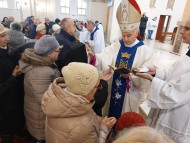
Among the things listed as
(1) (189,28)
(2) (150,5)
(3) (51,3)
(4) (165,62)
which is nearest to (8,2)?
(3) (51,3)

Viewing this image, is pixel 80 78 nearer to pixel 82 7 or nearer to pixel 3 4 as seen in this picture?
pixel 82 7

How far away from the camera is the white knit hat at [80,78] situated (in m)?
1.15

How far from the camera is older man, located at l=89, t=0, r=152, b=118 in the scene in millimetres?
2266

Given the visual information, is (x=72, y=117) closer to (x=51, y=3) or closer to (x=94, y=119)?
(x=94, y=119)

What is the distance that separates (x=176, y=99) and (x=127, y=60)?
41.7 inches

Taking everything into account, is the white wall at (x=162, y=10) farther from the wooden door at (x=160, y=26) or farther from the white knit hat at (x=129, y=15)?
the white knit hat at (x=129, y=15)

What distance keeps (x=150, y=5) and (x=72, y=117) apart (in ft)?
51.2

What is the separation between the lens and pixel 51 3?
1834 cm

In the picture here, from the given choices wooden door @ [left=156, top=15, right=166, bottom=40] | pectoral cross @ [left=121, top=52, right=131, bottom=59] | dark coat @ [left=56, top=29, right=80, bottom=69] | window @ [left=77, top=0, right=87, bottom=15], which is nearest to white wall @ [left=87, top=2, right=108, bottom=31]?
window @ [left=77, top=0, right=87, bottom=15]

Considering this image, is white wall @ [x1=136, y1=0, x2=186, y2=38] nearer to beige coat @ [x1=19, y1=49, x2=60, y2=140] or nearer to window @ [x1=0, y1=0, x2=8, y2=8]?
window @ [x1=0, y1=0, x2=8, y2=8]

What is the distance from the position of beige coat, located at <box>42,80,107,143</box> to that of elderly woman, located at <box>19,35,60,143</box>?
701 mm

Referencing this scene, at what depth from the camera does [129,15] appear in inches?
89.6

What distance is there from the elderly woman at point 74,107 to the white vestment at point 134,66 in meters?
1.18

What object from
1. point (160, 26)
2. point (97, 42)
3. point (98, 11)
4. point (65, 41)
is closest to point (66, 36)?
point (65, 41)
